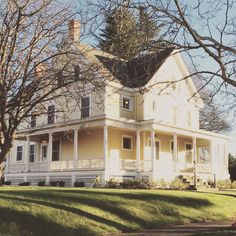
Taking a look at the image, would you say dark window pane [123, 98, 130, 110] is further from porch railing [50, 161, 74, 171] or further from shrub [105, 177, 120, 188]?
shrub [105, 177, 120, 188]

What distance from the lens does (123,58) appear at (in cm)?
1339

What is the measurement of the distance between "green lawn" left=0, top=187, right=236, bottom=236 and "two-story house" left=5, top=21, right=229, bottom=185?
460 inches

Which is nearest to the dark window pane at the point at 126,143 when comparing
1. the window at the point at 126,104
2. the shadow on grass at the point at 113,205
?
the window at the point at 126,104

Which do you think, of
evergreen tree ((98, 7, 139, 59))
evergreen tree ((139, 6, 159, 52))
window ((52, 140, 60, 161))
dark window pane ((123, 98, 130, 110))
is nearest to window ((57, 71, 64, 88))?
evergreen tree ((98, 7, 139, 59))

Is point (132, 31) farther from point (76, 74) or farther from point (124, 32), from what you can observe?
point (76, 74)

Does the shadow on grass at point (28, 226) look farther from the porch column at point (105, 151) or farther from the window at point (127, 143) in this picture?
the window at point (127, 143)

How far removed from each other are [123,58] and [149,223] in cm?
597

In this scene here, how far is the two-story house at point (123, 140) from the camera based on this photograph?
33250 millimetres

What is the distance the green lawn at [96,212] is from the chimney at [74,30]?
588cm

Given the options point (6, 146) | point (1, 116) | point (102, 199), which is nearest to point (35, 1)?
point (1, 116)

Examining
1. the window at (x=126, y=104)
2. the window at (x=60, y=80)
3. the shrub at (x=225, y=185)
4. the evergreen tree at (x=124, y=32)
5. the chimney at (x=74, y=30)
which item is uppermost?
the window at (x=126, y=104)

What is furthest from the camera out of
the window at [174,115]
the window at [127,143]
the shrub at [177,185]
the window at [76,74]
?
the window at [174,115]

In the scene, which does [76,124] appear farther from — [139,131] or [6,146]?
[6,146]

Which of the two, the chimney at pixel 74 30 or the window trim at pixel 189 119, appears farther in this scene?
the window trim at pixel 189 119
